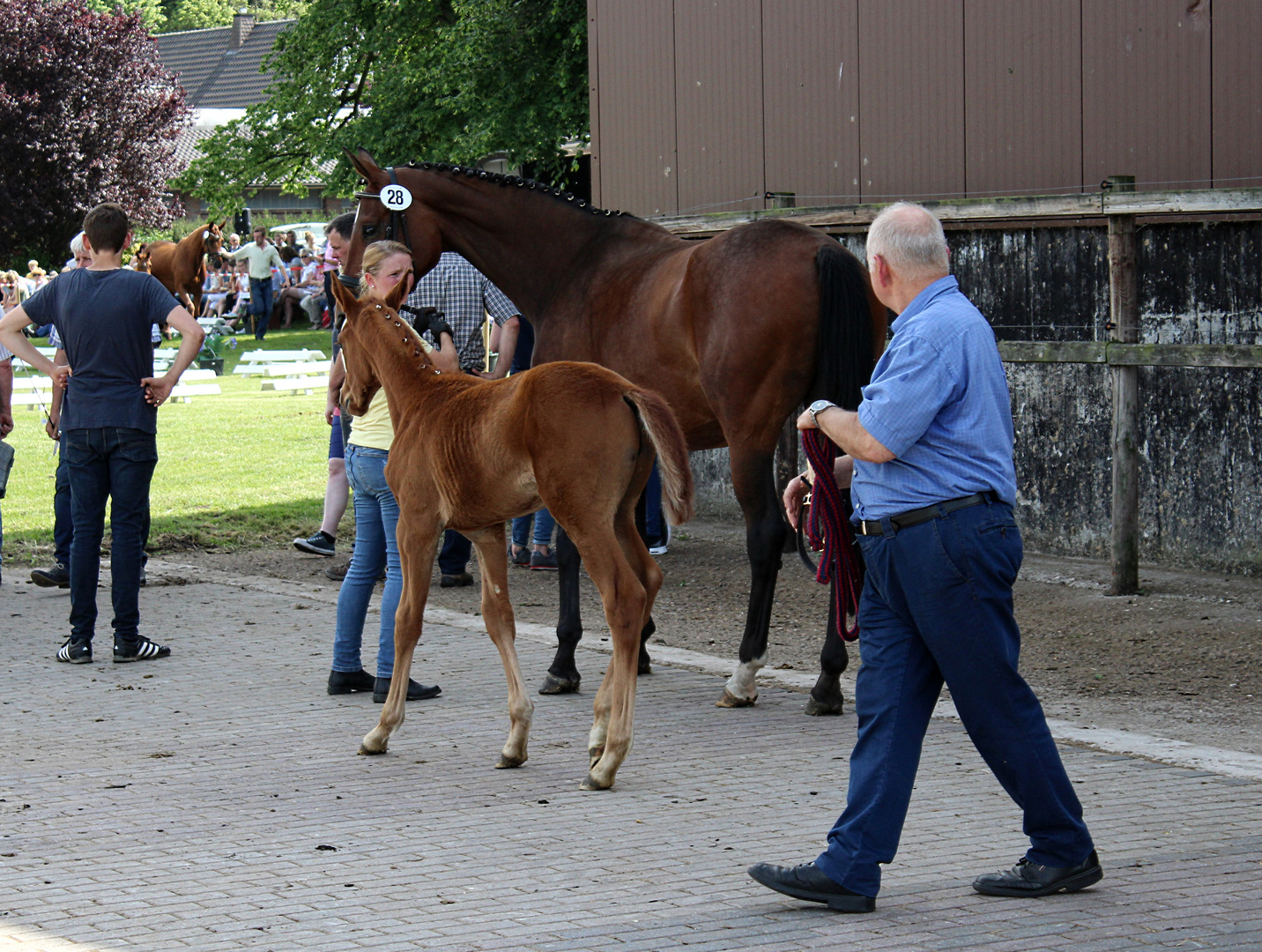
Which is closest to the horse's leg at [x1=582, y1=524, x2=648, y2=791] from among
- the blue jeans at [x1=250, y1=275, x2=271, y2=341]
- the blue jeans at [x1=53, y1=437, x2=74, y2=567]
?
the blue jeans at [x1=53, y1=437, x2=74, y2=567]

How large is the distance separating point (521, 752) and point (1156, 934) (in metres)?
2.57

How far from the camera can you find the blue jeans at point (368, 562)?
6664mm

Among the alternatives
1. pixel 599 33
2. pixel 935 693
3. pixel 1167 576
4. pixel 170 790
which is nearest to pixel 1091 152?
pixel 1167 576

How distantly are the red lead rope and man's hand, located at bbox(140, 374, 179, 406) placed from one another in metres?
4.06

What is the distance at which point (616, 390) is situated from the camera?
545 centimetres

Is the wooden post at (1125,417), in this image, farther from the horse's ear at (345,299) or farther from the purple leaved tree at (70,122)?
the purple leaved tree at (70,122)

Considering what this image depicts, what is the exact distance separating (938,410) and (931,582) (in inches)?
18.2

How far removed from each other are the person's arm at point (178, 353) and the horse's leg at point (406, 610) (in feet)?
7.43

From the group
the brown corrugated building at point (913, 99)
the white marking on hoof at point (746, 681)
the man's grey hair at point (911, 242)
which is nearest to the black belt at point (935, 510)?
the man's grey hair at point (911, 242)

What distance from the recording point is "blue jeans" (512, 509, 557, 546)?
1048 cm

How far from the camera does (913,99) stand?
10812 mm

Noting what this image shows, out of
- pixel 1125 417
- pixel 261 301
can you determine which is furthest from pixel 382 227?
pixel 261 301

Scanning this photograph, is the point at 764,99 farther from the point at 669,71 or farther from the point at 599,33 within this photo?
the point at 599,33

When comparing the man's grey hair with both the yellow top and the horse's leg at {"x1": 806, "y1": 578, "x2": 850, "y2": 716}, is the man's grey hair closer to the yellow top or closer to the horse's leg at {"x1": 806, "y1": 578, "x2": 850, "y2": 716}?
the horse's leg at {"x1": 806, "y1": 578, "x2": 850, "y2": 716}
